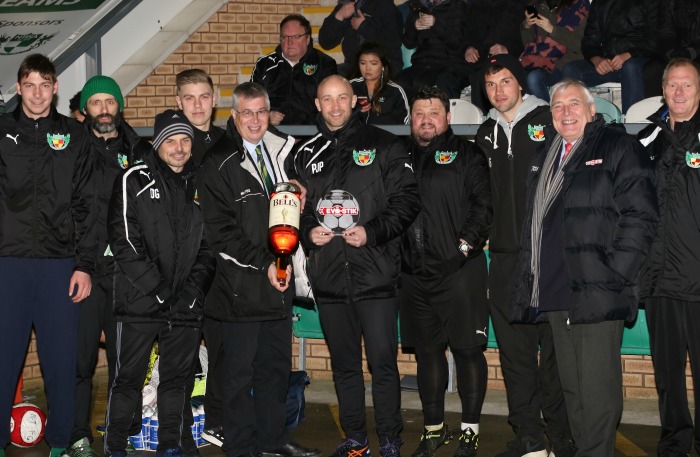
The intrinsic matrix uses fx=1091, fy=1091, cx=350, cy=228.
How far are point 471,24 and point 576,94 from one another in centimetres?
387

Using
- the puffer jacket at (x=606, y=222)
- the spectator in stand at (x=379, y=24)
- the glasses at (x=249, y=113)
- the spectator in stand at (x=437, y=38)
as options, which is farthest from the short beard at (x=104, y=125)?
the spectator in stand at (x=379, y=24)

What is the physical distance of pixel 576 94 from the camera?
5.71m

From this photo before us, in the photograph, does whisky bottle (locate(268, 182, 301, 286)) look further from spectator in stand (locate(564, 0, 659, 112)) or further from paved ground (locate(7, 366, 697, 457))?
spectator in stand (locate(564, 0, 659, 112))

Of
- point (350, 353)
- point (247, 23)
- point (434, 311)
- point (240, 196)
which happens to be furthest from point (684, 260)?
point (247, 23)

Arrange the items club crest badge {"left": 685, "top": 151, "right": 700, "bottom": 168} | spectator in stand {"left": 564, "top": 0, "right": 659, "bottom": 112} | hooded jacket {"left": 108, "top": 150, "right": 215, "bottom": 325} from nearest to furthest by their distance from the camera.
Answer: club crest badge {"left": 685, "top": 151, "right": 700, "bottom": 168}
hooded jacket {"left": 108, "top": 150, "right": 215, "bottom": 325}
spectator in stand {"left": 564, "top": 0, "right": 659, "bottom": 112}

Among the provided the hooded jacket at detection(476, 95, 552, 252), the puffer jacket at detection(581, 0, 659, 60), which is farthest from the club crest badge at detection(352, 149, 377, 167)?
the puffer jacket at detection(581, 0, 659, 60)

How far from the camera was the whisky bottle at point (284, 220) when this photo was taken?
19.8ft

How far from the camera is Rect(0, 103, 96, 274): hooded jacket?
6.24 m

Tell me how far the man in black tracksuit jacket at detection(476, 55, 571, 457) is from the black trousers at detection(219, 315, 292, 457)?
130 centimetres

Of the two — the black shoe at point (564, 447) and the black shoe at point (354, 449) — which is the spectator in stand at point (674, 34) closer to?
the black shoe at point (564, 447)

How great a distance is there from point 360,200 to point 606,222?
5.05 ft

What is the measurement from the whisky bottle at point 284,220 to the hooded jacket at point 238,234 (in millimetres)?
283

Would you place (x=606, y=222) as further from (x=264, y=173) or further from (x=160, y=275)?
(x=160, y=275)

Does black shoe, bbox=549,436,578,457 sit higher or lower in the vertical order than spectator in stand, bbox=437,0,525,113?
lower
